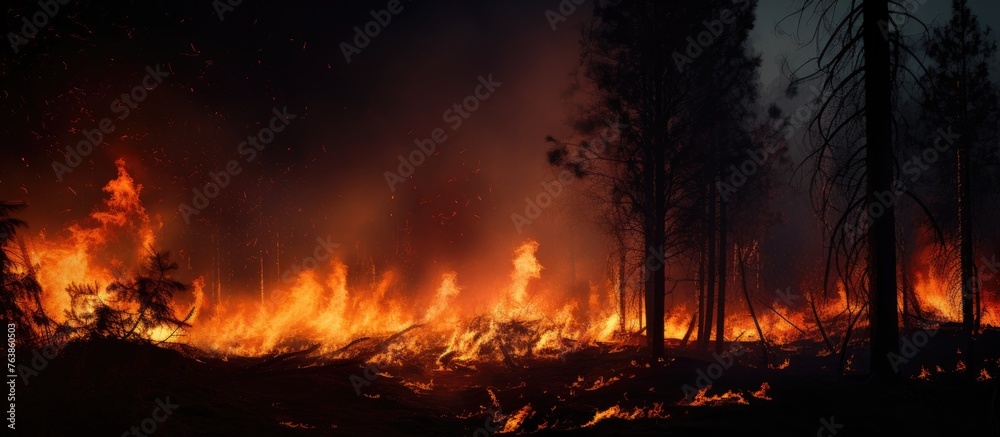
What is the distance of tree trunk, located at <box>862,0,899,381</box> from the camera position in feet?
24.1

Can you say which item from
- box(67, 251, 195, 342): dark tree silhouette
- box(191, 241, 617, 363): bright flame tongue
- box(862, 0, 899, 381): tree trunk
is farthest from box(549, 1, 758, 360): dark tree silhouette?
box(67, 251, 195, 342): dark tree silhouette

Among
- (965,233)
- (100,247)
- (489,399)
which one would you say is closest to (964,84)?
(965,233)

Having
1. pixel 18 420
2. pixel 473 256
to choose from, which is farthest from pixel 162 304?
pixel 473 256

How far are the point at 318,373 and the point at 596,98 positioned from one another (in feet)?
37.0

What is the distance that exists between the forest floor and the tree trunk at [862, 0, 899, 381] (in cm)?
102

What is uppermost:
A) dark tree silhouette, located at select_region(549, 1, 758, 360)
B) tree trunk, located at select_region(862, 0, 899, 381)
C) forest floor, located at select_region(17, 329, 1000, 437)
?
dark tree silhouette, located at select_region(549, 1, 758, 360)

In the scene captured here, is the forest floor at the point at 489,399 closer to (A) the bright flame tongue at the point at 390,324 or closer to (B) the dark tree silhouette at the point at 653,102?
(B) the dark tree silhouette at the point at 653,102

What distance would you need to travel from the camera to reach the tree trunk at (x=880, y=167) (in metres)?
7.34

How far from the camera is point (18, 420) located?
756 centimetres

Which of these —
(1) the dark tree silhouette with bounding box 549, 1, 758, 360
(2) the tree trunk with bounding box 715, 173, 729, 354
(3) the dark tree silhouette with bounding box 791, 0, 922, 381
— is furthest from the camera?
(2) the tree trunk with bounding box 715, 173, 729, 354

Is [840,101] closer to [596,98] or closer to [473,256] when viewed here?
[596,98]

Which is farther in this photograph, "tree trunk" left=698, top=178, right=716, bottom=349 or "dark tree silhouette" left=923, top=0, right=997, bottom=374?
"tree trunk" left=698, top=178, right=716, bottom=349

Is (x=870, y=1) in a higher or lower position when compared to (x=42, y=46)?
lower

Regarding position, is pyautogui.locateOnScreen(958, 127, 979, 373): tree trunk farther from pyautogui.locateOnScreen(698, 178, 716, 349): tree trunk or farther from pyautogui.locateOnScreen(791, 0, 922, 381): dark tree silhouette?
pyautogui.locateOnScreen(791, 0, 922, 381): dark tree silhouette
